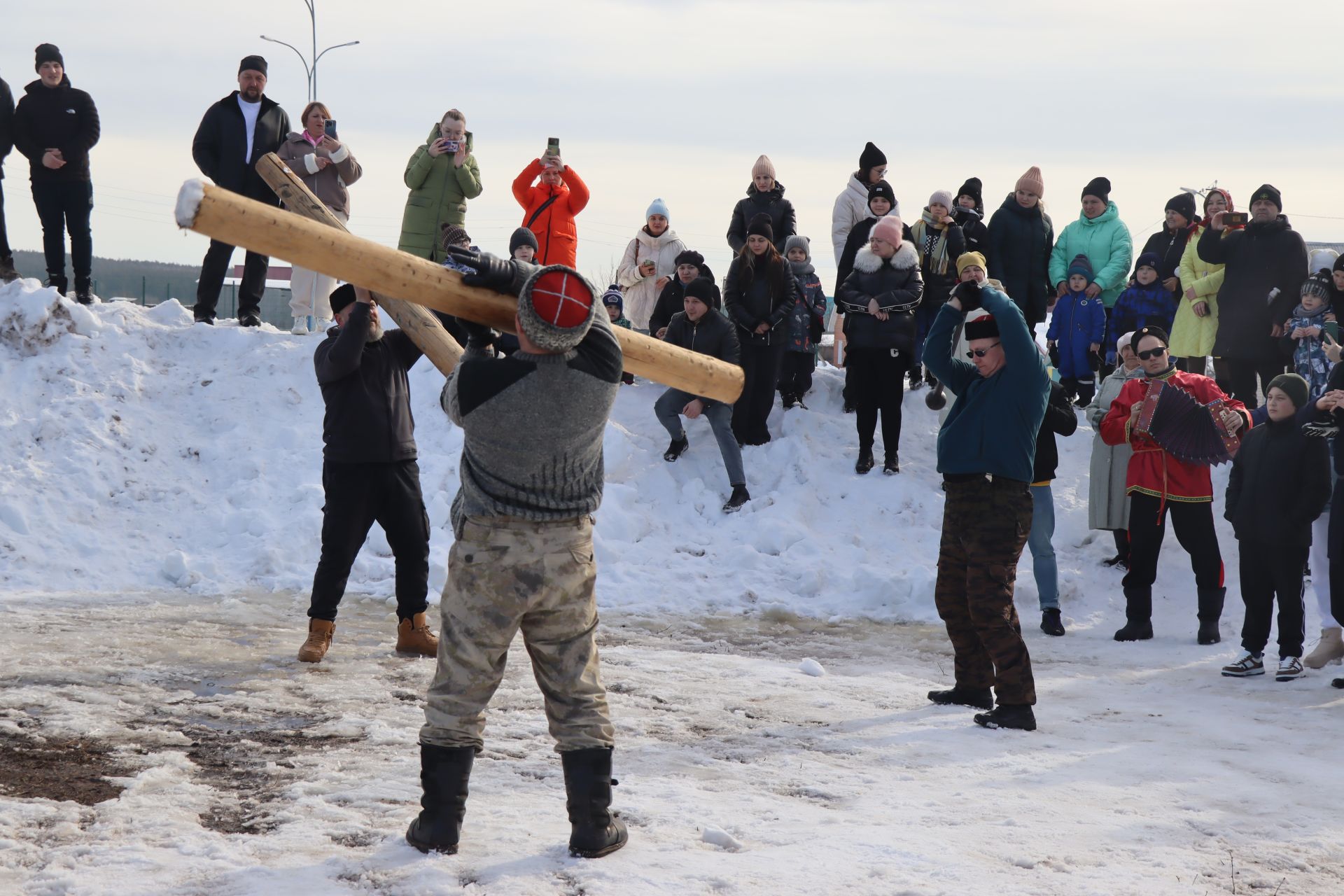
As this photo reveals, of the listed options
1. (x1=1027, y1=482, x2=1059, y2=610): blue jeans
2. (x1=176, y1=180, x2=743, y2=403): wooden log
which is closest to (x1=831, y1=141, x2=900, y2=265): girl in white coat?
(x1=1027, y1=482, x2=1059, y2=610): blue jeans

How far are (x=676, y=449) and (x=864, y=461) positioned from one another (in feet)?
5.56

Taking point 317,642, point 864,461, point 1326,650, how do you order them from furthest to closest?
point 864,461
point 1326,650
point 317,642

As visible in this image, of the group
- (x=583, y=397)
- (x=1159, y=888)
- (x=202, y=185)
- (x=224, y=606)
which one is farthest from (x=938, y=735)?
(x=224, y=606)

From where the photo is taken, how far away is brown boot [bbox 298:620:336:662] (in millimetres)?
6746

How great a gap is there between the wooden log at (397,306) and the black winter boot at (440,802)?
4.90ft

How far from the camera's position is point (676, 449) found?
453 inches

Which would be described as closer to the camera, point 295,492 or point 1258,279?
point 295,492

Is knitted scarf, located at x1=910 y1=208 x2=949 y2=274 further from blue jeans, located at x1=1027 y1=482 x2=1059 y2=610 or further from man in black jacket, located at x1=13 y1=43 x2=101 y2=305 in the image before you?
man in black jacket, located at x1=13 y1=43 x2=101 y2=305

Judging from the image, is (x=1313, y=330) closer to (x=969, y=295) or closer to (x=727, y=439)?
(x=727, y=439)

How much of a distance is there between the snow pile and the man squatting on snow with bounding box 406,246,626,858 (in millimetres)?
4905

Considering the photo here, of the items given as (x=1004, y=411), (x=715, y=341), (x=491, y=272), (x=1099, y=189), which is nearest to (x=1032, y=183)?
(x=1099, y=189)

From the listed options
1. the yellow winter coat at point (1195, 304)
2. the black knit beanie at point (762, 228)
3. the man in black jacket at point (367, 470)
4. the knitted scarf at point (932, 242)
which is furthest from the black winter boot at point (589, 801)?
the yellow winter coat at point (1195, 304)

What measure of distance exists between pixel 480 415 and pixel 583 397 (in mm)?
329

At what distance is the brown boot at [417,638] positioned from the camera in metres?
7.04
